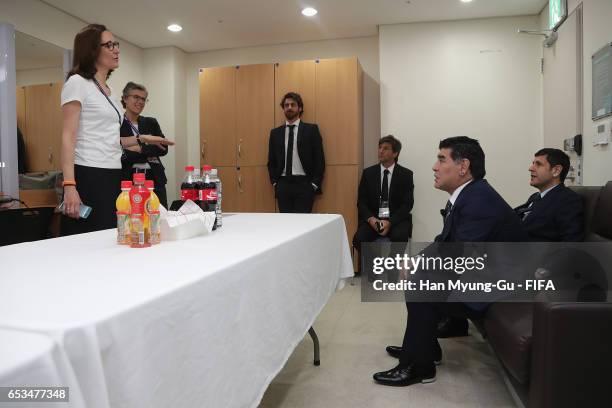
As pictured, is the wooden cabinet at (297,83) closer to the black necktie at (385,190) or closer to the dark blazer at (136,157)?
the black necktie at (385,190)

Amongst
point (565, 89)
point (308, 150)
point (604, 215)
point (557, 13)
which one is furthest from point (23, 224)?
point (557, 13)

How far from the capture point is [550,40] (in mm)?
4051

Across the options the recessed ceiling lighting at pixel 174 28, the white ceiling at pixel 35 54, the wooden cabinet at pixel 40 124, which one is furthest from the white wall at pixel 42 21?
the recessed ceiling lighting at pixel 174 28

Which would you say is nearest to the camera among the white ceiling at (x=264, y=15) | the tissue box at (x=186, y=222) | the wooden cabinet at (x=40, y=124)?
the tissue box at (x=186, y=222)

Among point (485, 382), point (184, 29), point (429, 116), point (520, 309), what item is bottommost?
point (485, 382)

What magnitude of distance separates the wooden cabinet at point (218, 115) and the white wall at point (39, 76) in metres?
1.44

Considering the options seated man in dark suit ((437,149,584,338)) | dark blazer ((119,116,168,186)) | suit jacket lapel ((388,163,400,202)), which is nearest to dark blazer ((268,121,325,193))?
suit jacket lapel ((388,163,400,202))

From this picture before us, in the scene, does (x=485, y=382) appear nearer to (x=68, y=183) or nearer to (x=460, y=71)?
(x=68, y=183)

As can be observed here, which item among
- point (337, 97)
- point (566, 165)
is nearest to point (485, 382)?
point (566, 165)

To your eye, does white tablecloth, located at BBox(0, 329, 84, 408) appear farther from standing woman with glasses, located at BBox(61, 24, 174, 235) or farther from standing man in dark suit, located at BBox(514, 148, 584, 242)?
standing man in dark suit, located at BBox(514, 148, 584, 242)

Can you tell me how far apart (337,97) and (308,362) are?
307cm

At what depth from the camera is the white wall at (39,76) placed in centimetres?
403

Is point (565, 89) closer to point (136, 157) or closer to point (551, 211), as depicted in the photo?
point (551, 211)

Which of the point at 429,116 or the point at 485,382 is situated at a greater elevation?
the point at 429,116
